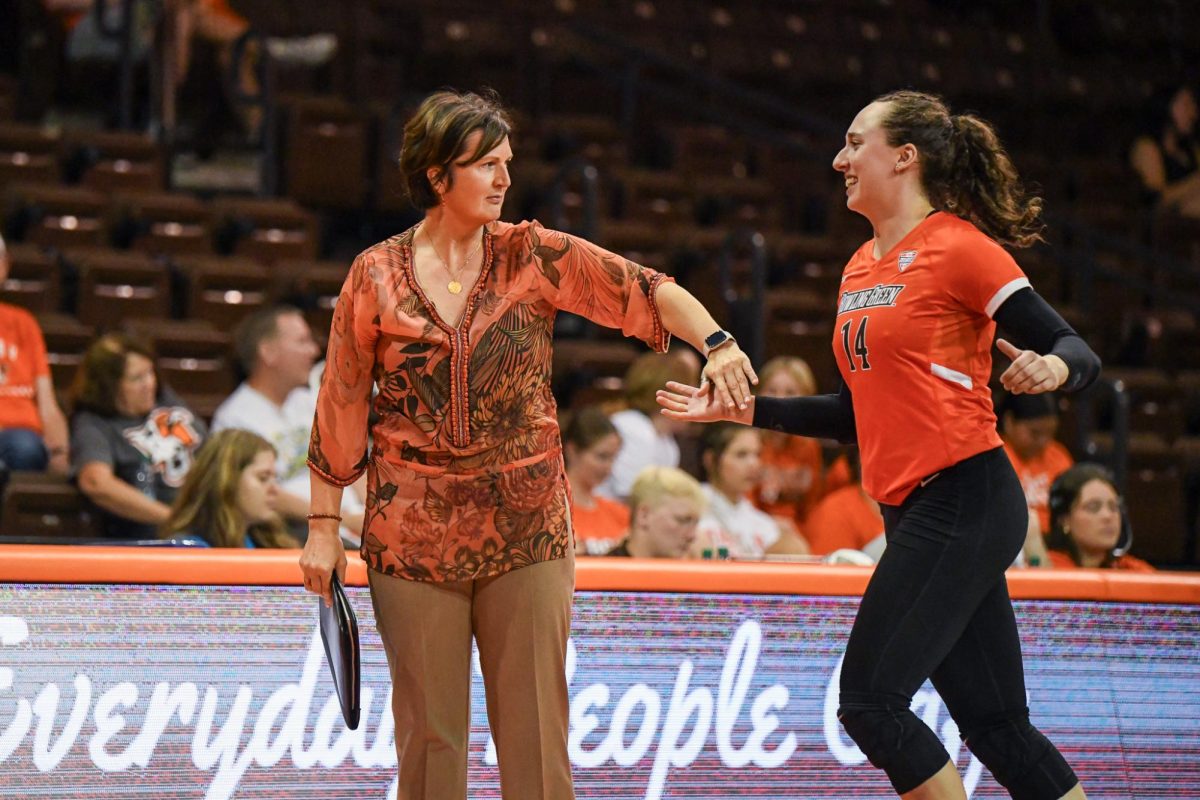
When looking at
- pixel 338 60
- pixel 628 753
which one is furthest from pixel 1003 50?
pixel 628 753

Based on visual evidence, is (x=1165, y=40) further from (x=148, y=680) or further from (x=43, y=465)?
(x=148, y=680)

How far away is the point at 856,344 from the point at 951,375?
194mm

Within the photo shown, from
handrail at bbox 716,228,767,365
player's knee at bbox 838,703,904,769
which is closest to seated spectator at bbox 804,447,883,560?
handrail at bbox 716,228,767,365

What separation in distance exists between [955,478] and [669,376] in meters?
3.47

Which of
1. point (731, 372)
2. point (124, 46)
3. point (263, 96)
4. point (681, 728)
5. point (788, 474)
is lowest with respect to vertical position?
point (681, 728)

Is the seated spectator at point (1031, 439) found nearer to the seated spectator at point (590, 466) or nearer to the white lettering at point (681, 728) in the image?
the seated spectator at point (590, 466)

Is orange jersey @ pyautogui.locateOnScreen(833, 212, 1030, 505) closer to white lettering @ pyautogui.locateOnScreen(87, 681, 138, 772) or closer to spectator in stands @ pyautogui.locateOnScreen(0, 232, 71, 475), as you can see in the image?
white lettering @ pyautogui.locateOnScreen(87, 681, 138, 772)

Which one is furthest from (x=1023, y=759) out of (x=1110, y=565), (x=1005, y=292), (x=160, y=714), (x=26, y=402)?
(x=26, y=402)

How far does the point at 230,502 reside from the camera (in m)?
4.76

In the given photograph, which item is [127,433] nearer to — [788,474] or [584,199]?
[788,474]

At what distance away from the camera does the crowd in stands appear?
5.45 m

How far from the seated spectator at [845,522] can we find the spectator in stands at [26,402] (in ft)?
9.25

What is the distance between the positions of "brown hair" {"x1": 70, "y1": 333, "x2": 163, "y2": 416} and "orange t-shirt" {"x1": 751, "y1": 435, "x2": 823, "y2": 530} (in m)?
2.50

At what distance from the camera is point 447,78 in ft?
34.0
